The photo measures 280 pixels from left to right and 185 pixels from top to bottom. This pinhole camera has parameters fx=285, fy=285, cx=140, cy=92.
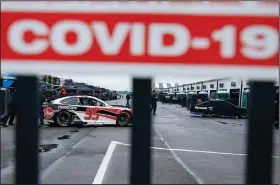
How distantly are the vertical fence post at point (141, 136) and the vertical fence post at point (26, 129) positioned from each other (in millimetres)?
518

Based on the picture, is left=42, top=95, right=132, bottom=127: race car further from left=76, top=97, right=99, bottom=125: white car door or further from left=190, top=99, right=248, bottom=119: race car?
left=190, top=99, right=248, bottom=119: race car

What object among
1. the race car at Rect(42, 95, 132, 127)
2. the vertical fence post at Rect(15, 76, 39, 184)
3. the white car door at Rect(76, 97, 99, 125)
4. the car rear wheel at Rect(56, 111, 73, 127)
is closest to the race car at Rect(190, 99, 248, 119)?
the race car at Rect(42, 95, 132, 127)

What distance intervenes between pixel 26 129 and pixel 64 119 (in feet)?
32.5

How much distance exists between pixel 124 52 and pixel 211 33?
17.5 inches

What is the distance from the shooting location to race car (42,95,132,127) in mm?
11039

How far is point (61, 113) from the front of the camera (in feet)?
36.2

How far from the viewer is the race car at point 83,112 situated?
11.0 m

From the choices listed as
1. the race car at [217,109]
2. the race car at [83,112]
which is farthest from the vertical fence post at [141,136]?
the race car at [217,109]

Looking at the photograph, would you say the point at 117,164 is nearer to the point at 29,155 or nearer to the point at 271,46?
the point at 29,155

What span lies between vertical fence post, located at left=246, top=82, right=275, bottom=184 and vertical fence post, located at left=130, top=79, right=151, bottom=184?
0.51m

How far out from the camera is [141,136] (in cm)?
148

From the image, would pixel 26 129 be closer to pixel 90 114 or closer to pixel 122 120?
pixel 90 114

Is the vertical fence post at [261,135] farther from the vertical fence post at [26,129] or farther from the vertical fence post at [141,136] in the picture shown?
the vertical fence post at [26,129]

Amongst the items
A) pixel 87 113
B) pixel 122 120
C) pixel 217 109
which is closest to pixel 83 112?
pixel 87 113
